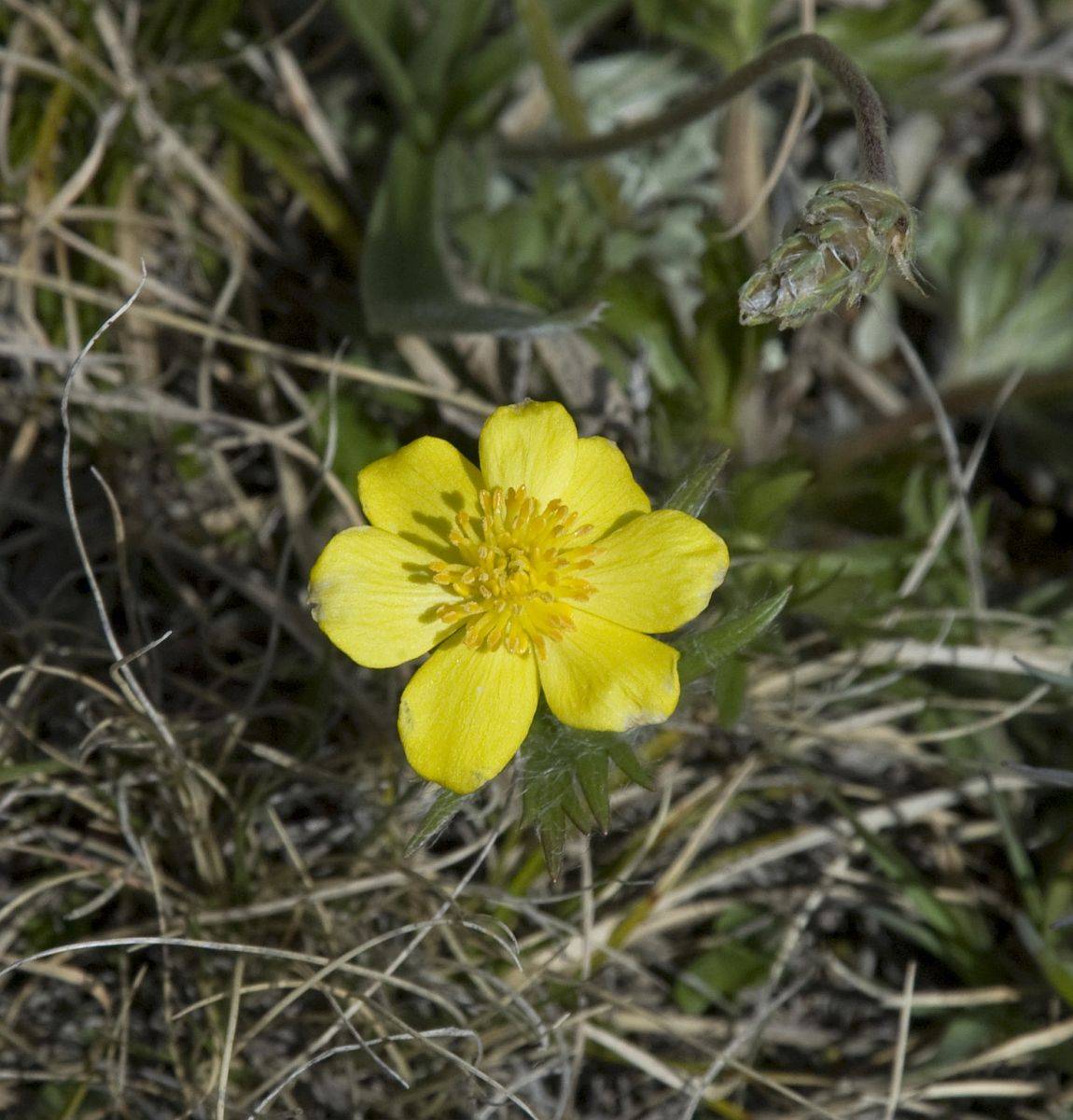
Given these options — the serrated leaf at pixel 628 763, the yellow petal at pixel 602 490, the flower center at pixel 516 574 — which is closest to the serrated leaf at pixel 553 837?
the serrated leaf at pixel 628 763

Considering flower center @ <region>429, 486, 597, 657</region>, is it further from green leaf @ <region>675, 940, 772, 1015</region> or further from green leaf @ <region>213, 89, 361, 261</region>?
green leaf @ <region>213, 89, 361, 261</region>

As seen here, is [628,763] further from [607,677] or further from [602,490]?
[602,490]

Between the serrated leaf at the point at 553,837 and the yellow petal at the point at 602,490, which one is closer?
the serrated leaf at the point at 553,837

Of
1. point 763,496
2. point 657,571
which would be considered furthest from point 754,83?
point 657,571

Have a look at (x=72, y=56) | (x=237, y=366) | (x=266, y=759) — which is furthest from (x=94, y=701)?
(x=72, y=56)

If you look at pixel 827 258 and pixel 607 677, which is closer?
pixel 827 258

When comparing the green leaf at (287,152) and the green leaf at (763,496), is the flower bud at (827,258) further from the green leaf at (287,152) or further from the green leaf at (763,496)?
the green leaf at (287,152)
